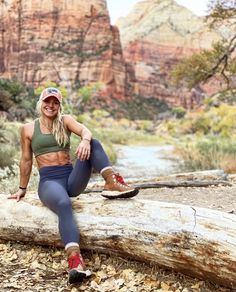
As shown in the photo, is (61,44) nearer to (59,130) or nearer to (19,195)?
(19,195)

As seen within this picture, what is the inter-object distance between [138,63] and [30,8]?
35.0m

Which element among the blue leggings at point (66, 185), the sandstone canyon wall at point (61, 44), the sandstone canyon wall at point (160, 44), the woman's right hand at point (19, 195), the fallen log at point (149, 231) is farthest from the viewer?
the sandstone canyon wall at point (160, 44)

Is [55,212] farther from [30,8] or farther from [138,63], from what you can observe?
[138,63]

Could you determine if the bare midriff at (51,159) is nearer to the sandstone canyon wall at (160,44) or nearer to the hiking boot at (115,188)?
the hiking boot at (115,188)

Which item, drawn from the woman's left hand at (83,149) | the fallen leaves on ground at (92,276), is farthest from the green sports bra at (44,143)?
the fallen leaves on ground at (92,276)

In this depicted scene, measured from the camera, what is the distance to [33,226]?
4062mm

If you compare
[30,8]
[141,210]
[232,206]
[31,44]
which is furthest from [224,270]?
[30,8]

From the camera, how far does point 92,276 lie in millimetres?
3623

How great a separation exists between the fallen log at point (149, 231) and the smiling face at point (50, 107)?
0.78 metres

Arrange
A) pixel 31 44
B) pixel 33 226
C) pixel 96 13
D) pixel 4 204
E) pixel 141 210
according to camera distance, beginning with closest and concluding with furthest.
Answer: pixel 141 210
pixel 33 226
pixel 4 204
pixel 31 44
pixel 96 13

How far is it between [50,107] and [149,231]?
1.38m

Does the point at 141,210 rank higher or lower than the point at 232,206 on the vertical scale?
higher

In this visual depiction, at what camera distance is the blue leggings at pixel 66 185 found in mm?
3701

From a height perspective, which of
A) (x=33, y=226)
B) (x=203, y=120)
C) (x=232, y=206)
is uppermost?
(x=33, y=226)
